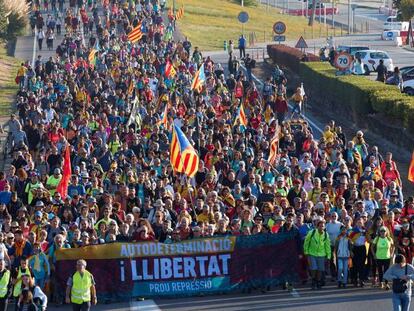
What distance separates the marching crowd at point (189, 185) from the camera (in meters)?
21.7

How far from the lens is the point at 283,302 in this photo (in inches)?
834

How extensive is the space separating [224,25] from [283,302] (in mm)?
63742

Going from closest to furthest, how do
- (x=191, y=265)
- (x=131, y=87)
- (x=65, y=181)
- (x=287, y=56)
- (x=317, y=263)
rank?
1. (x=317, y=263)
2. (x=191, y=265)
3. (x=65, y=181)
4. (x=131, y=87)
5. (x=287, y=56)

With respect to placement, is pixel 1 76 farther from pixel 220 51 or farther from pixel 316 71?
pixel 220 51

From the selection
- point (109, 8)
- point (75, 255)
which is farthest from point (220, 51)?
point (75, 255)

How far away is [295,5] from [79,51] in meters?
75.9

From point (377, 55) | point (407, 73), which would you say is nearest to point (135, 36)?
point (377, 55)

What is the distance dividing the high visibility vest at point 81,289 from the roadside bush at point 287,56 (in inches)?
1338

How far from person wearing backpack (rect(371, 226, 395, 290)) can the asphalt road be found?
18.1 inches

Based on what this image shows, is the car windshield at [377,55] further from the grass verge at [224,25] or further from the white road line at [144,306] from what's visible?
the white road line at [144,306]

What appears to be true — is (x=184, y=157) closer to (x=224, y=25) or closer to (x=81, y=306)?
(x=81, y=306)

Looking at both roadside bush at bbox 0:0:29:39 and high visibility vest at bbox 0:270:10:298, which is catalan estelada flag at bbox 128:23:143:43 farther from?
high visibility vest at bbox 0:270:10:298

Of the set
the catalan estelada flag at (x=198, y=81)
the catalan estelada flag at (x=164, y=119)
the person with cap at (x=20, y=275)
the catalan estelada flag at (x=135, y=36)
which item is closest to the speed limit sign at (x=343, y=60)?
the catalan estelada flag at (x=198, y=81)

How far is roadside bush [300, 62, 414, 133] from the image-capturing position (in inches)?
1405
